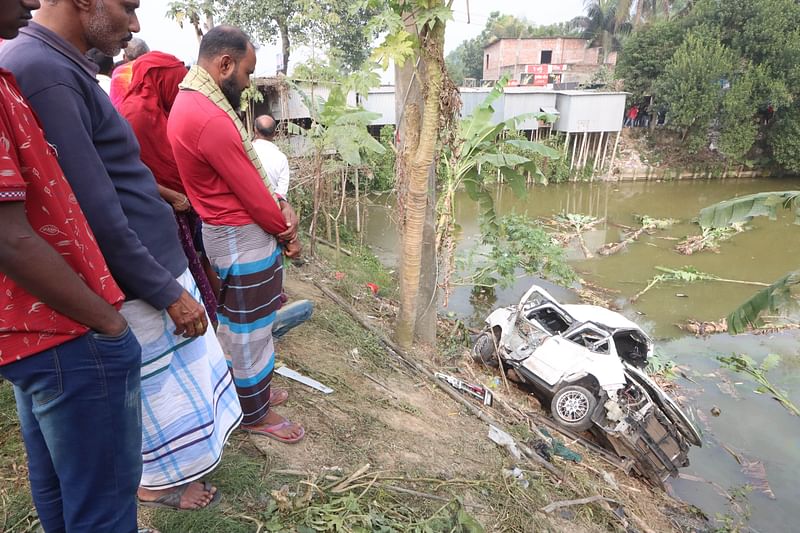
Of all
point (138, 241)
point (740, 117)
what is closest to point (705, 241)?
point (740, 117)

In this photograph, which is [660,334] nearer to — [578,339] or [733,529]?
[578,339]

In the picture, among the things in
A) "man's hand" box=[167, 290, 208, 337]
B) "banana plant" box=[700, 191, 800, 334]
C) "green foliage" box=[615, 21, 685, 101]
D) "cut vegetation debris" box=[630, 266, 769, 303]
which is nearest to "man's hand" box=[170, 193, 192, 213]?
"man's hand" box=[167, 290, 208, 337]

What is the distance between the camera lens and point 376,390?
4.10m

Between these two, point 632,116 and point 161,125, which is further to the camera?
point 632,116

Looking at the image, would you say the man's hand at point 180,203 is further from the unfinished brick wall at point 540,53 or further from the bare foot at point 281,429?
the unfinished brick wall at point 540,53

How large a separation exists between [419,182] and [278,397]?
2.47m

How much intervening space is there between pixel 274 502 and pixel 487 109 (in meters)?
5.52

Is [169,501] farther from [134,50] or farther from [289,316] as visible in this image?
[134,50]

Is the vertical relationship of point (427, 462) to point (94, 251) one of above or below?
below

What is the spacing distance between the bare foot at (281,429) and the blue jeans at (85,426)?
1226 mm

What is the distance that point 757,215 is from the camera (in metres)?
4.56

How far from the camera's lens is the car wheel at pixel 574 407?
568cm

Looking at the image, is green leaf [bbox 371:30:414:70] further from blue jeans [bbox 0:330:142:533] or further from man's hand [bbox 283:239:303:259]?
blue jeans [bbox 0:330:142:533]

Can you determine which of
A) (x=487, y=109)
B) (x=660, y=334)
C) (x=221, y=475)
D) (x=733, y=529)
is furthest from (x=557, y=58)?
(x=221, y=475)
